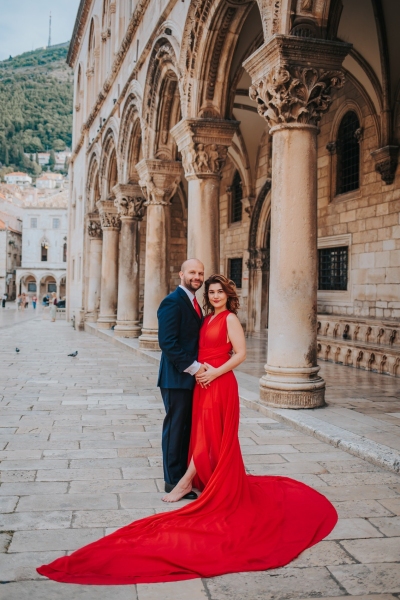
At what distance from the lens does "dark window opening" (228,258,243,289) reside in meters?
21.2

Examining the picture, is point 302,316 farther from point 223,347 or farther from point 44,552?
point 44,552

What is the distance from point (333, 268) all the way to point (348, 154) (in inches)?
106

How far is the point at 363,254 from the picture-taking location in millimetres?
13430

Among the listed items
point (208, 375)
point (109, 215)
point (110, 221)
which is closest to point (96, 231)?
point (109, 215)

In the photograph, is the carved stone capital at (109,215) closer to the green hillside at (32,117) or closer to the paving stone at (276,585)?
the paving stone at (276,585)

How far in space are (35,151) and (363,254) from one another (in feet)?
509

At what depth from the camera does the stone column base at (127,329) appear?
57.2 ft

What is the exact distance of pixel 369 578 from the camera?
310cm

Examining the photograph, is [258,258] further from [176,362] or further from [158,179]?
[176,362]

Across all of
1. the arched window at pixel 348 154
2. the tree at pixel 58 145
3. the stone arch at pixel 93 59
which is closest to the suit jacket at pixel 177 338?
the arched window at pixel 348 154

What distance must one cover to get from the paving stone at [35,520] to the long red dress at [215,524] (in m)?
0.50

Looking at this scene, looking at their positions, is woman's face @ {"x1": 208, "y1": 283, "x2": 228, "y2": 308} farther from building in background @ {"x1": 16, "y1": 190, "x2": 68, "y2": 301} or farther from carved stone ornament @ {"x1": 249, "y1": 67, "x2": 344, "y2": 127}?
building in background @ {"x1": 16, "y1": 190, "x2": 68, "y2": 301}

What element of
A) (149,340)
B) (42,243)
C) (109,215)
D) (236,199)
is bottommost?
(149,340)

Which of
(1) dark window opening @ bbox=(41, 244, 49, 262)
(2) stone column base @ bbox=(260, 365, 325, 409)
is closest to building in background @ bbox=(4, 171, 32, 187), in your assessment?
(1) dark window opening @ bbox=(41, 244, 49, 262)
